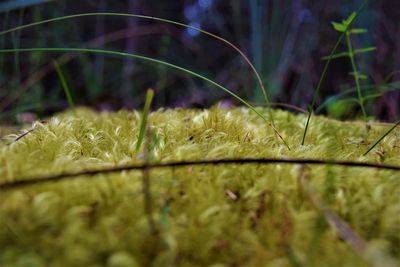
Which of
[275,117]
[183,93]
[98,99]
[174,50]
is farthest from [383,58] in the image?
[275,117]

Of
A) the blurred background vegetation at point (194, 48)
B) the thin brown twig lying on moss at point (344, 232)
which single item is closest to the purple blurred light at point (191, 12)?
the blurred background vegetation at point (194, 48)

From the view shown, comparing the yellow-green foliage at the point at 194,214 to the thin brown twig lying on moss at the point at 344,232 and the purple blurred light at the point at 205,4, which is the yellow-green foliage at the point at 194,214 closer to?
the thin brown twig lying on moss at the point at 344,232

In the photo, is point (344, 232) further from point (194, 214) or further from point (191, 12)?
point (191, 12)

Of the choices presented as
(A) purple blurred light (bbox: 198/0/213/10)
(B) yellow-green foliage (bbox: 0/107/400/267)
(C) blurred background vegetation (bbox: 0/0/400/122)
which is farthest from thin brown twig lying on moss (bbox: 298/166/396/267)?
(A) purple blurred light (bbox: 198/0/213/10)

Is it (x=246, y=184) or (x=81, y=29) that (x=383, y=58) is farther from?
(x=246, y=184)

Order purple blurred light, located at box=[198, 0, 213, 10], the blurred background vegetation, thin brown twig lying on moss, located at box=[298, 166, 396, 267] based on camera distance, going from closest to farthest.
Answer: thin brown twig lying on moss, located at box=[298, 166, 396, 267], the blurred background vegetation, purple blurred light, located at box=[198, 0, 213, 10]

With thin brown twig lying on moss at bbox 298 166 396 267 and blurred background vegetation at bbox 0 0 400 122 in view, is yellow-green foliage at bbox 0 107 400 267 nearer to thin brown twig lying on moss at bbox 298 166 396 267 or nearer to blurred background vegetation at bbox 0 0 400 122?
thin brown twig lying on moss at bbox 298 166 396 267
